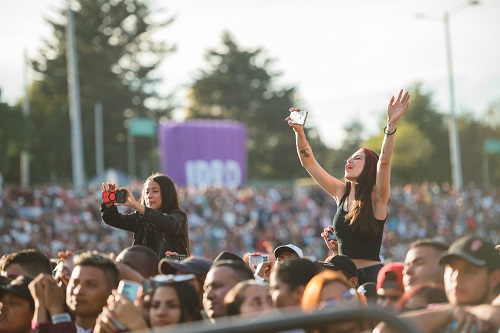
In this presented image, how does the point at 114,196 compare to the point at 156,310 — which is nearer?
the point at 156,310

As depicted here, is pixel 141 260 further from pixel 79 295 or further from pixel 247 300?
pixel 247 300

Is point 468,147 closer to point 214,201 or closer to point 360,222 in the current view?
point 214,201

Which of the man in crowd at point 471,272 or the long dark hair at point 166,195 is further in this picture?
the long dark hair at point 166,195

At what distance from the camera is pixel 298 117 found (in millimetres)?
6785

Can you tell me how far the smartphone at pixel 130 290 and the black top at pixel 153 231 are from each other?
6.90 ft

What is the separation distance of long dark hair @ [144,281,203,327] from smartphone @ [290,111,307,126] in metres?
2.79

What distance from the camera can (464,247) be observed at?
3691 mm

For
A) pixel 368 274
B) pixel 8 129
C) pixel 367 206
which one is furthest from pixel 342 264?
pixel 8 129

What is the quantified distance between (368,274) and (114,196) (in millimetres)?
1683

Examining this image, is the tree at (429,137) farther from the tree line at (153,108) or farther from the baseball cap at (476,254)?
the baseball cap at (476,254)

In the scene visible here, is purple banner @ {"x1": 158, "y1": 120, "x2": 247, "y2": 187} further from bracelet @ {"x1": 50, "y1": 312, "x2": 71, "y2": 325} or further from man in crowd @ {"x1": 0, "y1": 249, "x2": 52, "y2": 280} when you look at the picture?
bracelet @ {"x1": 50, "y1": 312, "x2": 71, "y2": 325}

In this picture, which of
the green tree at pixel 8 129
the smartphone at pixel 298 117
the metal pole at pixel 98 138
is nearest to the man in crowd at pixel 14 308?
the smartphone at pixel 298 117

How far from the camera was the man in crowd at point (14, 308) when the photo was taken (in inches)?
188

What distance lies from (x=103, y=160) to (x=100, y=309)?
53.8m
